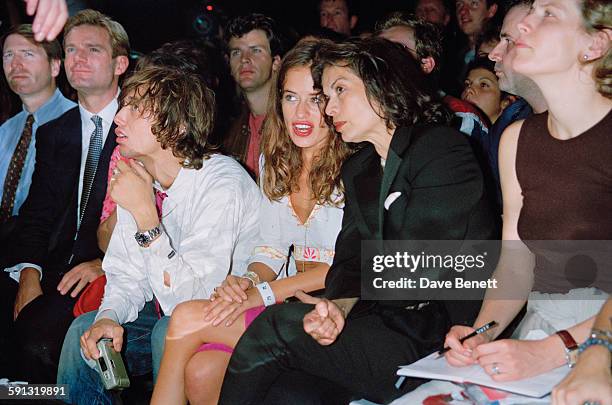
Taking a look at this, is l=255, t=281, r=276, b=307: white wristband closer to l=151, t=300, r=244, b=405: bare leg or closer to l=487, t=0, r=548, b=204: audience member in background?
l=151, t=300, r=244, b=405: bare leg

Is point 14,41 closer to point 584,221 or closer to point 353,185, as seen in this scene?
point 353,185

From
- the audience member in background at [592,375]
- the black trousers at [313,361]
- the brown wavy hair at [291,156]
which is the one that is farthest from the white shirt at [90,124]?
the audience member in background at [592,375]

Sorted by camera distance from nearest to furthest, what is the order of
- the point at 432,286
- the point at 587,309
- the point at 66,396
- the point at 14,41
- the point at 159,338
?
the point at 587,309 → the point at 432,286 → the point at 159,338 → the point at 66,396 → the point at 14,41

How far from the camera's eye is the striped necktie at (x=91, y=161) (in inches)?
128

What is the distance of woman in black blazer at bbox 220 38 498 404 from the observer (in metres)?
1.96

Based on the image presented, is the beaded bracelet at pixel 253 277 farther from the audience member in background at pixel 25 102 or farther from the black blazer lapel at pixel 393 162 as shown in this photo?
the audience member in background at pixel 25 102

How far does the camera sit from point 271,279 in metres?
2.66

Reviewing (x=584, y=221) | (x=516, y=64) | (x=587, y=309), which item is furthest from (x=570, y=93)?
(x=587, y=309)

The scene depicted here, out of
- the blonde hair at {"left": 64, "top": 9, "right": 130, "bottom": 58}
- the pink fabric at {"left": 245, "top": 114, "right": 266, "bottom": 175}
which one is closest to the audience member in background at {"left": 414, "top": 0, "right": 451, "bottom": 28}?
the pink fabric at {"left": 245, "top": 114, "right": 266, "bottom": 175}

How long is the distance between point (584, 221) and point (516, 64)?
1.45ft

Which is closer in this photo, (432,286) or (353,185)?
(432,286)

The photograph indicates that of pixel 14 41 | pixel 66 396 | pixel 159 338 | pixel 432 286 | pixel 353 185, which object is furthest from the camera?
pixel 14 41

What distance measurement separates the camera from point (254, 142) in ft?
12.2

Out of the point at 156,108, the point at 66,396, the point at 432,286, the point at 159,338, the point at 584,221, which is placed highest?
the point at 156,108
